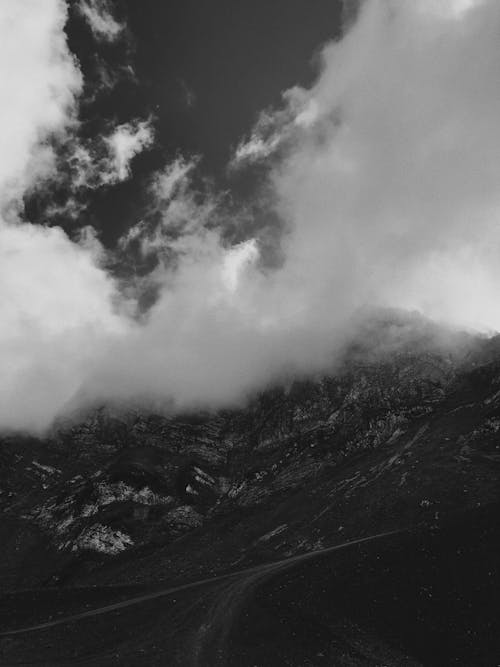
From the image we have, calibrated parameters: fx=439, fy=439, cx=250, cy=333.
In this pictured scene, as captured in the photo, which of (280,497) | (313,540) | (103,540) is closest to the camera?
(313,540)

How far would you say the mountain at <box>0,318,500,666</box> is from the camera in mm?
38438

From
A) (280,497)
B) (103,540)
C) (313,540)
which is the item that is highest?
(103,540)

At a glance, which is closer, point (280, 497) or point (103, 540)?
point (103, 540)

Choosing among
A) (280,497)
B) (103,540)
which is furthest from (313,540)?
(103,540)

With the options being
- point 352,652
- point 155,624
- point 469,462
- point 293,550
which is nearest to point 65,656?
point 155,624

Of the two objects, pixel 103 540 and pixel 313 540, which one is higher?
pixel 103 540

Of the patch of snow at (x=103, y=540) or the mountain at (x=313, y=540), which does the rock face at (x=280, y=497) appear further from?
the mountain at (x=313, y=540)

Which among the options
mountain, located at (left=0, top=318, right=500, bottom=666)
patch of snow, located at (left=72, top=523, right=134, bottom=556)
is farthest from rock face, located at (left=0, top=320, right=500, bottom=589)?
mountain, located at (left=0, top=318, right=500, bottom=666)

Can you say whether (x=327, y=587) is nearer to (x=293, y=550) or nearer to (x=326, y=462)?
(x=293, y=550)

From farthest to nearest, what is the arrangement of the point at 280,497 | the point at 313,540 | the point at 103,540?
the point at 280,497
the point at 103,540
the point at 313,540

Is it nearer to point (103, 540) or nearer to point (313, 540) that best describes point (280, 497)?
point (313, 540)

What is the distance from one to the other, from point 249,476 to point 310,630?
14128 cm

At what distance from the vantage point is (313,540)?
94938 mm

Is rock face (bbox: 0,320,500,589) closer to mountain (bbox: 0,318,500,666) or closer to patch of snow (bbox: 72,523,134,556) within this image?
patch of snow (bbox: 72,523,134,556)
